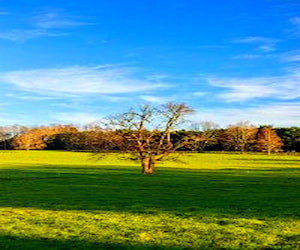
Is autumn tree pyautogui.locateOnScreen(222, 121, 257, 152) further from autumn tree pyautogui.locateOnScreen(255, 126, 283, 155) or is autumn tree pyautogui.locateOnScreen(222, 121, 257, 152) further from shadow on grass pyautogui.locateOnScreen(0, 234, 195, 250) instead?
shadow on grass pyautogui.locateOnScreen(0, 234, 195, 250)

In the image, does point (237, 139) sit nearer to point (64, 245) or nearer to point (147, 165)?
point (147, 165)

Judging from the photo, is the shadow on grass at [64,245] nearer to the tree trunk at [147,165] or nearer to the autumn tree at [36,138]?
the tree trunk at [147,165]

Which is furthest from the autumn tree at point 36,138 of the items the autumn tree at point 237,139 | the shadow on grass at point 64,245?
the shadow on grass at point 64,245

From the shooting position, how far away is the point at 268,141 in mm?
137125

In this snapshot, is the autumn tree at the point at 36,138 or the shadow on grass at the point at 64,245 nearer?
the shadow on grass at the point at 64,245

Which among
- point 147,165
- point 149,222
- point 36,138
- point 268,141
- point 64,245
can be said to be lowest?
point 64,245

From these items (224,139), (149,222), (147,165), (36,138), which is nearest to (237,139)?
(224,139)

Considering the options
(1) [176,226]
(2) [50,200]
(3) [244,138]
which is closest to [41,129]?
(3) [244,138]

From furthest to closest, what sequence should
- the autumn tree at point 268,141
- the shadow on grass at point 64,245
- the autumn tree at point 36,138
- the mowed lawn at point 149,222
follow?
the autumn tree at point 36,138 < the autumn tree at point 268,141 < the mowed lawn at point 149,222 < the shadow on grass at point 64,245

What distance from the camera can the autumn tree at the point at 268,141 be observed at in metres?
138

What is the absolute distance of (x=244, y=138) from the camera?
5605 inches

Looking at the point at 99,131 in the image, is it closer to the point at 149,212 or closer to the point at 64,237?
the point at 149,212

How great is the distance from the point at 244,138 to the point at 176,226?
127m

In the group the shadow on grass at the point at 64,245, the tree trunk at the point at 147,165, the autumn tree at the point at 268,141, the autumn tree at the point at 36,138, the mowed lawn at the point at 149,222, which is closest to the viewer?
the shadow on grass at the point at 64,245
